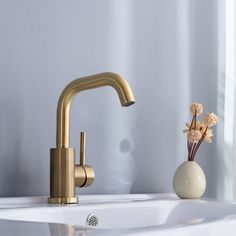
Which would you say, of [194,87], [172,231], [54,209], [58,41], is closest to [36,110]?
[58,41]

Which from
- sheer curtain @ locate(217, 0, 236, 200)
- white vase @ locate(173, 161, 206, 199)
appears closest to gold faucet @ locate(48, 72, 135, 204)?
white vase @ locate(173, 161, 206, 199)

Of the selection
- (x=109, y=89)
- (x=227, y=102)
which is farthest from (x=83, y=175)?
(x=227, y=102)

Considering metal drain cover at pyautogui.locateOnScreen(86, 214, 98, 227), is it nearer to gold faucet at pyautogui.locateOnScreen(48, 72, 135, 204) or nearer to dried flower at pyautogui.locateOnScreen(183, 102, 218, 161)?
gold faucet at pyautogui.locateOnScreen(48, 72, 135, 204)

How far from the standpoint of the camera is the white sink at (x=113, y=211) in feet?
2.87

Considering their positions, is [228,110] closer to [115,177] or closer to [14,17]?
[115,177]

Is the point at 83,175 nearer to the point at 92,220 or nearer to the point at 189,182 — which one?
the point at 92,220

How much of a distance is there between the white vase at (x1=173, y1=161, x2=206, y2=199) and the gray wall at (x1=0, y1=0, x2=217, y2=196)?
13 cm

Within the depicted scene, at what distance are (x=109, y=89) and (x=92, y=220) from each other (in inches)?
15.1

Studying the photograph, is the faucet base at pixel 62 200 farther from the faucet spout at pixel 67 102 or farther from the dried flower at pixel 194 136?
the dried flower at pixel 194 136

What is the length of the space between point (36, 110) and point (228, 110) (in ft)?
2.13

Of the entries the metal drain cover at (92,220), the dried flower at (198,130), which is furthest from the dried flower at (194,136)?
the metal drain cover at (92,220)

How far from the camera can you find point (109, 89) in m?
1.23

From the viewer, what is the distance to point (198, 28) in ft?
4.80

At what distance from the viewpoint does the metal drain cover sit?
938mm
